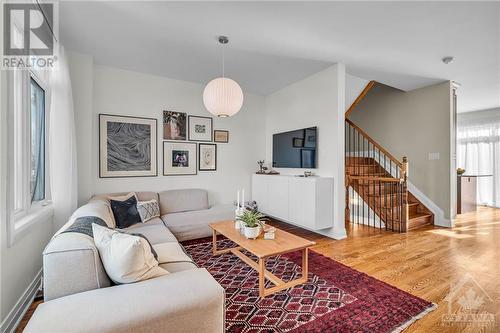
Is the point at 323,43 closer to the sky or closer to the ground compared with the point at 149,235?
closer to the sky

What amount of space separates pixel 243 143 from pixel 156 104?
1816 mm

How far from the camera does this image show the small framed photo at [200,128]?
436 centimetres

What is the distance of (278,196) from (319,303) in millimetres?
2363

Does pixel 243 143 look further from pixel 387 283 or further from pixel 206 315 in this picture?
pixel 206 315

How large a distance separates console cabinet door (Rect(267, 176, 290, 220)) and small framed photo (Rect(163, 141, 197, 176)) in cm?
147

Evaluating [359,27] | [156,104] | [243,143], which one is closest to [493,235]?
[359,27]

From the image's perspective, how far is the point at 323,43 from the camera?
2941 millimetres

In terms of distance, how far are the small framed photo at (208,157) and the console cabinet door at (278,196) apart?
1134 mm

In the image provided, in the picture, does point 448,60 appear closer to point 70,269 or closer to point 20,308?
point 70,269

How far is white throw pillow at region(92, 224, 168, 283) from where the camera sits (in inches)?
48.9

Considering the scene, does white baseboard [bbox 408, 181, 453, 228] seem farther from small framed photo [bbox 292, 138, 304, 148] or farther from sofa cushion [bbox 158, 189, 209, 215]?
sofa cushion [bbox 158, 189, 209, 215]

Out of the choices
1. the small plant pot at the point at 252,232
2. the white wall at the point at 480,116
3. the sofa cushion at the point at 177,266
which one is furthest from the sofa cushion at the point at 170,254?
the white wall at the point at 480,116

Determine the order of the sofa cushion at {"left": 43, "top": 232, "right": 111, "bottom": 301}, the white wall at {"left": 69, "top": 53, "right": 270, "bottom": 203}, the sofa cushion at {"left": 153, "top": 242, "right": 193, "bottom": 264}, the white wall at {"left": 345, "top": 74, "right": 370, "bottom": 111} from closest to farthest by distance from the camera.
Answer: the sofa cushion at {"left": 43, "top": 232, "right": 111, "bottom": 301}, the sofa cushion at {"left": 153, "top": 242, "right": 193, "bottom": 264}, the white wall at {"left": 69, "top": 53, "right": 270, "bottom": 203}, the white wall at {"left": 345, "top": 74, "right": 370, "bottom": 111}

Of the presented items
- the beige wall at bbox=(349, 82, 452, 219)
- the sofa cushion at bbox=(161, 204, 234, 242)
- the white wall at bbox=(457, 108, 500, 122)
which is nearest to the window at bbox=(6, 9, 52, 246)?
the sofa cushion at bbox=(161, 204, 234, 242)
